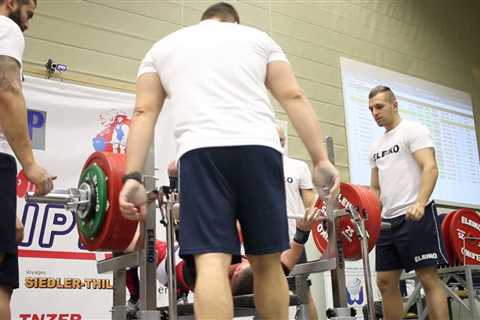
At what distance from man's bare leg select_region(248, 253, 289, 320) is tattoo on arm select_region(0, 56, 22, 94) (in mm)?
930

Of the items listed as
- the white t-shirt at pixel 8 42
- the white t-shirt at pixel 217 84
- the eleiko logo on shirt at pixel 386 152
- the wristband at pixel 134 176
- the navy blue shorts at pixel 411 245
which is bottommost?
the navy blue shorts at pixel 411 245

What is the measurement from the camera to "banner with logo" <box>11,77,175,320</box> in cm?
339

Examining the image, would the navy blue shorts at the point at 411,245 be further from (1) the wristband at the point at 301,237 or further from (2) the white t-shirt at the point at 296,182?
(1) the wristband at the point at 301,237

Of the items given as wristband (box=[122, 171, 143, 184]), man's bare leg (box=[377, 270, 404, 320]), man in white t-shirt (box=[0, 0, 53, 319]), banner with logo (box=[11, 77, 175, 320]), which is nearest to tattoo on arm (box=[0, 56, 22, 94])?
man in white t-shirt (box=[0, 0, 53, 319])

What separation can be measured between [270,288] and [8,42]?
1106mm

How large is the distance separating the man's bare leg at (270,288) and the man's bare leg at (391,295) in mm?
1650

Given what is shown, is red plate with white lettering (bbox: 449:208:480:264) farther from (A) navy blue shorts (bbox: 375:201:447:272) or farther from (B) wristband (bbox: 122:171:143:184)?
(B) wristband (bbox: 122:171:143:184)

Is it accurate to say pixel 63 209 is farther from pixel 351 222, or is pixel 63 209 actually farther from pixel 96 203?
pixel 351 222

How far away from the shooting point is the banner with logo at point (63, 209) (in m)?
3.39

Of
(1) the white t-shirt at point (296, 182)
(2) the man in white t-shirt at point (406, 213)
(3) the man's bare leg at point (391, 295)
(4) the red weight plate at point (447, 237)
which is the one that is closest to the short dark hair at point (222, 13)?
(2) the man in white t-shirt at point (406, 213)

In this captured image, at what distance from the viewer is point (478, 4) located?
7004mm

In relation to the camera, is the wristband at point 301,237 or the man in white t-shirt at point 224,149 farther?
the wristband at point 301,237

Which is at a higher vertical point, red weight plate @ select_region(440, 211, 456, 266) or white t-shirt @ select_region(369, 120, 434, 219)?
white t-shirt @ select_region(369, 120, 434, 219)

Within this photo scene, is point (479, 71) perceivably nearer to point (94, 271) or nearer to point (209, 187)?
point (94, 271)
